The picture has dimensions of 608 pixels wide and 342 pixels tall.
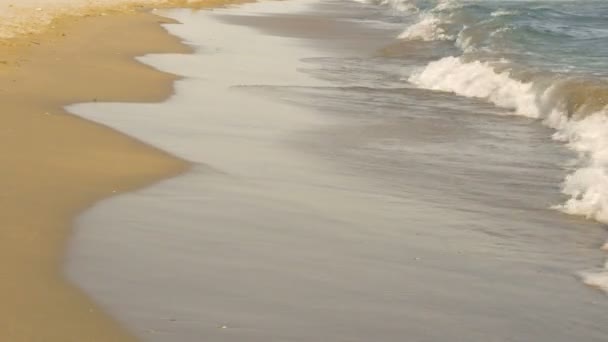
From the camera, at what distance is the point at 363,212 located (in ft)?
26.4

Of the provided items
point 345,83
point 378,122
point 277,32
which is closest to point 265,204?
point 378,122

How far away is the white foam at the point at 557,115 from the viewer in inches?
335

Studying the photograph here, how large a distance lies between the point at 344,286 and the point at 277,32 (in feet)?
72.1

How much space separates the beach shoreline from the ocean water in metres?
0.17

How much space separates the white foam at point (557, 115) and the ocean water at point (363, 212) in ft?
0.10

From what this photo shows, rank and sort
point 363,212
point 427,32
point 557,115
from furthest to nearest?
point 427,32 < point 557,115 < point 363,212

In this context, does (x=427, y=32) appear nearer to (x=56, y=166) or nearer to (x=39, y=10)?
(x=39, y=10)

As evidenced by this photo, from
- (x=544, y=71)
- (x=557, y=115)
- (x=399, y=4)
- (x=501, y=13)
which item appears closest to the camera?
(x=557, y=115)

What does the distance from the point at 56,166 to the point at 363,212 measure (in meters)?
2.47

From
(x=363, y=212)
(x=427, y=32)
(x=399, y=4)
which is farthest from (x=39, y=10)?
(x=363, y=212)

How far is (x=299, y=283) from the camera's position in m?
6.13

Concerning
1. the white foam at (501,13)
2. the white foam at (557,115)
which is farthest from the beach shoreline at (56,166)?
the white foam at (501,13)

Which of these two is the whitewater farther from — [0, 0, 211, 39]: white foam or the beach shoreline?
[0, 0, 211, 39]: white foam

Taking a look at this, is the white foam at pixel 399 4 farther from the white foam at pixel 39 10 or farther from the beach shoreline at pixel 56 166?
the beach shoreline at pixel 56 166
